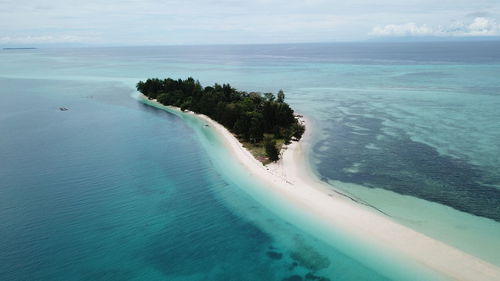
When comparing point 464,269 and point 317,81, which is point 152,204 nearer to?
point 464,269

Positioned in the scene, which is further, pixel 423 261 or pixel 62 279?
pixel 423 261

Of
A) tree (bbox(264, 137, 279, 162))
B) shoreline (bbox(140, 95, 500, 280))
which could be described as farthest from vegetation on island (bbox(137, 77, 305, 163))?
shoreline (bbox(140, 95, 500, 280))

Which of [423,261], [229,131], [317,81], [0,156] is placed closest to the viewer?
[423,261]

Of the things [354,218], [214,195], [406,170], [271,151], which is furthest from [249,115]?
[354,218]

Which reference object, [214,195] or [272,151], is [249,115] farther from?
[214,195]

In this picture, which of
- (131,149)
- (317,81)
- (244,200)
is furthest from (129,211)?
(317,81)

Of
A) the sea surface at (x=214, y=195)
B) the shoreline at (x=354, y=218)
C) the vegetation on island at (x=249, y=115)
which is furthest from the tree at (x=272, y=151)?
the sea surface at (x=214, y=195)

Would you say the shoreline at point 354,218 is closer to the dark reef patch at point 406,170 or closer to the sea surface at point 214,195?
the sea surface at point 214,195
